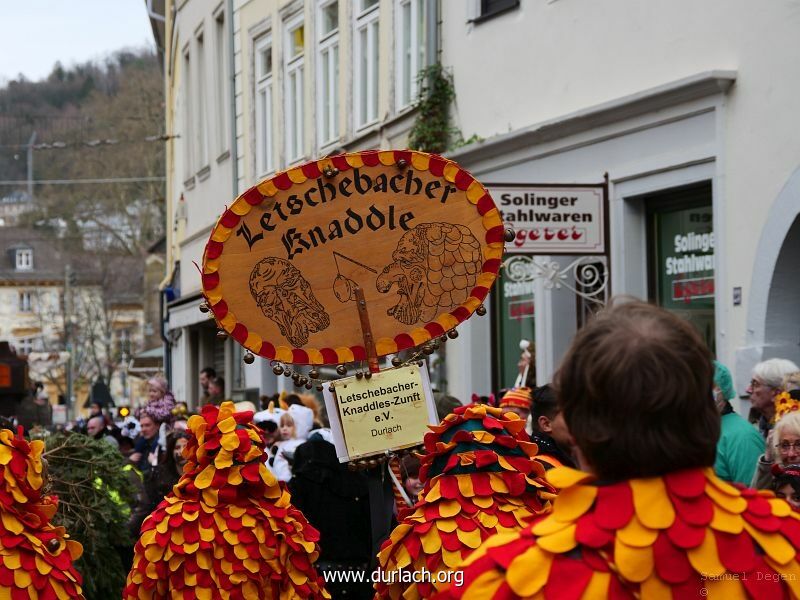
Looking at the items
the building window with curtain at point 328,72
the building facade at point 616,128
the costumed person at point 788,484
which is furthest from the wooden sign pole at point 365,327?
the building window with curtain at point 328,72

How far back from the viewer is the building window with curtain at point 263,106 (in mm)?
22578

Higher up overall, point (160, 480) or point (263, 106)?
point (263, 106)

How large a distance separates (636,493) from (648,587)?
15 centimetres

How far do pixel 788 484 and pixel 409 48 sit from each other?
12.0 metres

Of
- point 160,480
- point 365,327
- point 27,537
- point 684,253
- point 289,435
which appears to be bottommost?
point 160,480

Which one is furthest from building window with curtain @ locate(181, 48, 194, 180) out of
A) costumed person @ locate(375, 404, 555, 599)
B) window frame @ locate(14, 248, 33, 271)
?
window frame @ locate(14, 248, 33, 271)

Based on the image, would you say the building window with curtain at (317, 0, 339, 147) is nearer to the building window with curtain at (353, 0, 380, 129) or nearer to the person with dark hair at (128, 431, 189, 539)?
the building window with curtain at (353, 0, 380, 129)

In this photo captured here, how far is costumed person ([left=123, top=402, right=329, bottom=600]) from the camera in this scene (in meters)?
5.38

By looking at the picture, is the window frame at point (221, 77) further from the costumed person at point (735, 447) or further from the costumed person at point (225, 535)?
the costumed person at point (225, 535)

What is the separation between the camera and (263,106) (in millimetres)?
22984

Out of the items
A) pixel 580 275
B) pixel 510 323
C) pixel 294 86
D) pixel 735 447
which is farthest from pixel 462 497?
pixel 294 86

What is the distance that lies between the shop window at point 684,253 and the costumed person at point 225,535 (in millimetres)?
5801

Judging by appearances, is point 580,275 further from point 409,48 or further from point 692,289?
point 409,48

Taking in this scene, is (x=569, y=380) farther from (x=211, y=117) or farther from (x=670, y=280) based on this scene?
(x=211, y=117)
